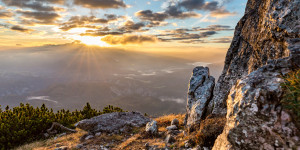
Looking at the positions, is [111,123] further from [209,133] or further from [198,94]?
[209,133]

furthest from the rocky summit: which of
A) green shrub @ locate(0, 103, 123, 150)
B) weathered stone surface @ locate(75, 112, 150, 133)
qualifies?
green shrub @ locate(0, 103, 123, 150)

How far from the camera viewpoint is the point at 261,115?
4043mm

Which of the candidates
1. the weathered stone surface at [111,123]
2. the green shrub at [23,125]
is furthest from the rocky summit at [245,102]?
the green shrub at [23,125]

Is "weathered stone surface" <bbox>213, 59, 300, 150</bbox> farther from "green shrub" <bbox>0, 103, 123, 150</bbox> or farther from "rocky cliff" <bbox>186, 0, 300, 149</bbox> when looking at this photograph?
"green shrub" <bbox>0, 103, 123, 150</bbox>

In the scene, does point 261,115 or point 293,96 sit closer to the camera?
point 293,96

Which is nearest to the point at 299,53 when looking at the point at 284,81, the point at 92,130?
the point at 284,81

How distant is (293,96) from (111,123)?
13278mm

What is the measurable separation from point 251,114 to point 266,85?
2.82 feet

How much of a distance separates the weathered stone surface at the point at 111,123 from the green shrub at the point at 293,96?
12.1 meters

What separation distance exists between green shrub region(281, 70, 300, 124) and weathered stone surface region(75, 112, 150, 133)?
12147mm

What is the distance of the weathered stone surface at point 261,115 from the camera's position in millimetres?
3754

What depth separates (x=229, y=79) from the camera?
983 cm

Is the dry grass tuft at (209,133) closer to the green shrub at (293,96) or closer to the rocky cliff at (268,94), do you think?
the rocky cliff at (268,94)

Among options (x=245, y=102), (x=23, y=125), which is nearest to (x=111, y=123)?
(x=23, y=125)
